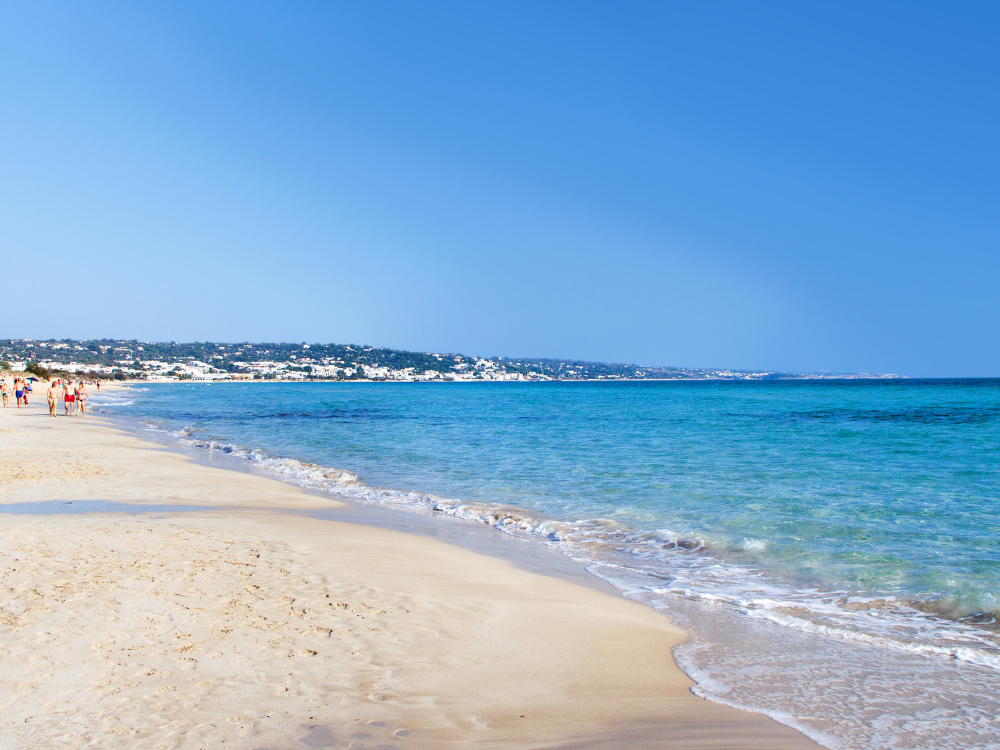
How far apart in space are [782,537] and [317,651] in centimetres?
773

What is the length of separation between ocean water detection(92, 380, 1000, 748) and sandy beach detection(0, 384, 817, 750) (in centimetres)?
79

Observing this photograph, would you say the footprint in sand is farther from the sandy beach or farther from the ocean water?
the ocean water

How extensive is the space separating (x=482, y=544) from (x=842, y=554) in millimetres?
5113

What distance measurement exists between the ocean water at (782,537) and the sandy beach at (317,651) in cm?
79

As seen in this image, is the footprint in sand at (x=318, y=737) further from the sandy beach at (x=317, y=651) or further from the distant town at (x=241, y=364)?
the distant town at (x=241, y=364)

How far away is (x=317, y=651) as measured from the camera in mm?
4750

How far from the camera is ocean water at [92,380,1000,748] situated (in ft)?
15.3

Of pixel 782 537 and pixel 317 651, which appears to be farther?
pixel 782 537

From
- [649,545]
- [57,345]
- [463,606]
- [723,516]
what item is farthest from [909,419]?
[57,345]

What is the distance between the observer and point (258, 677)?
14.0 feet

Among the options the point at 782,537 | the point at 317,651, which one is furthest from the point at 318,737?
the point at 782,537

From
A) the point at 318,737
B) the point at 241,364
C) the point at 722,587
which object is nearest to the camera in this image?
the point at 318,737

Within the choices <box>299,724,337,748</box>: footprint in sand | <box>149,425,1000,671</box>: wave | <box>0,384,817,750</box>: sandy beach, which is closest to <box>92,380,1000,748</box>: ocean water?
<box>149,425,1000,671</box>: wave

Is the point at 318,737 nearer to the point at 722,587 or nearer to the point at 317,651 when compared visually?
the point at 317,651
